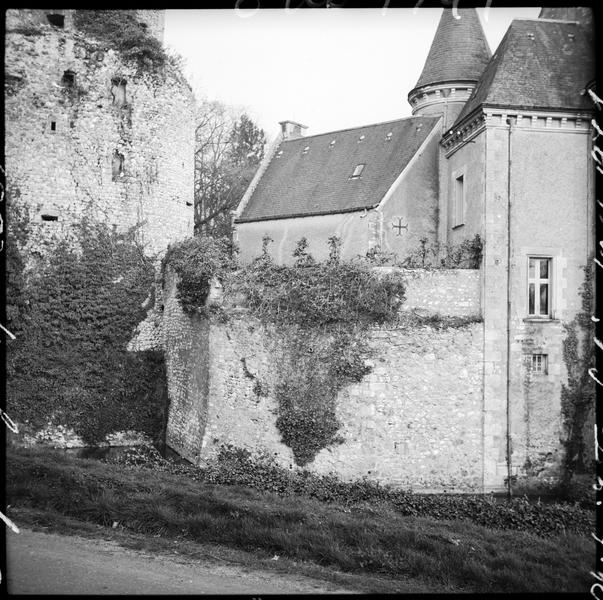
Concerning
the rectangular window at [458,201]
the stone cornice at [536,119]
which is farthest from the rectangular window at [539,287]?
the stone cornice at [536,119]

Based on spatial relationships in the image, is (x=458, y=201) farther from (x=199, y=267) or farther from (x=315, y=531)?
(x=315, y=531)

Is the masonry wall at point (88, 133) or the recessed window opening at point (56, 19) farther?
the recessed window opening at point (56, 19)

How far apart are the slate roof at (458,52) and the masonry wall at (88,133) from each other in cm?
766

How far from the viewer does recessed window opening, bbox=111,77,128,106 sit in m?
17.6

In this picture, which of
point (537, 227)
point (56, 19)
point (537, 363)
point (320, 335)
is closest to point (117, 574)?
point (320, 335)

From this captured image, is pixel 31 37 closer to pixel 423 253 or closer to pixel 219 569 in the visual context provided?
pixel 423 253

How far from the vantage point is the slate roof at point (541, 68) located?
48.4 ft

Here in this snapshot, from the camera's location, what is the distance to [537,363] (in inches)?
579

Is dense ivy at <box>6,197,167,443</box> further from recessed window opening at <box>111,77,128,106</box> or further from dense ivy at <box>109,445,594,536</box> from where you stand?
recessed window opening at <box>111,77,128,106</box>

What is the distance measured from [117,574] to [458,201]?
12.4 metres

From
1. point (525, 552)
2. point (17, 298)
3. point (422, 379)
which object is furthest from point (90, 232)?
point (525, 552)

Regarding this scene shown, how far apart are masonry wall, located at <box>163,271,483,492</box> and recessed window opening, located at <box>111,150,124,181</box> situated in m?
5.71

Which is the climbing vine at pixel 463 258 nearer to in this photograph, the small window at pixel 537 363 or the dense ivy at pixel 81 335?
the small window at pixel 537 363

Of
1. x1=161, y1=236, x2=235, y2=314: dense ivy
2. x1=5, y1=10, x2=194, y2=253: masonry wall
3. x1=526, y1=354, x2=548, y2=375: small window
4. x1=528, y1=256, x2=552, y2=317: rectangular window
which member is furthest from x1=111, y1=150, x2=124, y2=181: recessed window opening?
x1=526, y1=354, x2=548, y2=375: small window
